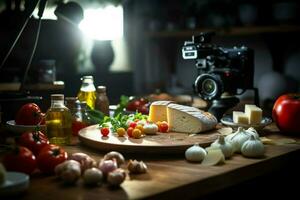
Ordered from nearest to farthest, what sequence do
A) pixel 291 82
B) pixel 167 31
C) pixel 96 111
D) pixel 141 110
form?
1. pixel 96 111
2. pixel 141 110
3. pixel 291 82
4. pixel 167 31

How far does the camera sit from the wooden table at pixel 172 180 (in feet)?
4.09

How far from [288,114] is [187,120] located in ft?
1.40

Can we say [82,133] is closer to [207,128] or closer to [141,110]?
[207,128]

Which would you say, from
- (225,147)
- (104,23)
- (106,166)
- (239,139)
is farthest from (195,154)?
(104,23)

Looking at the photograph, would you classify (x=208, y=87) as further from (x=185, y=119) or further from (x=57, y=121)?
(x=57, y=121)

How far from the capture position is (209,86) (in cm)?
231

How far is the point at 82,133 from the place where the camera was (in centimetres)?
194

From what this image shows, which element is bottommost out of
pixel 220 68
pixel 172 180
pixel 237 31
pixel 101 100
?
pixel 172 180

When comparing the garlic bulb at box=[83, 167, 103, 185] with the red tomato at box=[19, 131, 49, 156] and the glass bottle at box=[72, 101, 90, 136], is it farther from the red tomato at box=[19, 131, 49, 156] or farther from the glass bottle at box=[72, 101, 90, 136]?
the glass bottle at box=[72, 101, 90, 136]

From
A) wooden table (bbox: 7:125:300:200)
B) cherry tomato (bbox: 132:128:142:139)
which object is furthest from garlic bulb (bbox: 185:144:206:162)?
cherry tomato (bbox: 132:128:142:139)

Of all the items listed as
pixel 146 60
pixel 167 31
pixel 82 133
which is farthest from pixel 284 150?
pixel 146 60


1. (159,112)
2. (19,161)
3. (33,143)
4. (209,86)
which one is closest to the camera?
(19,161)

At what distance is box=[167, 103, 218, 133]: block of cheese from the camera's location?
197 centimetres

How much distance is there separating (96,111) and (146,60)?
3.41 meters
